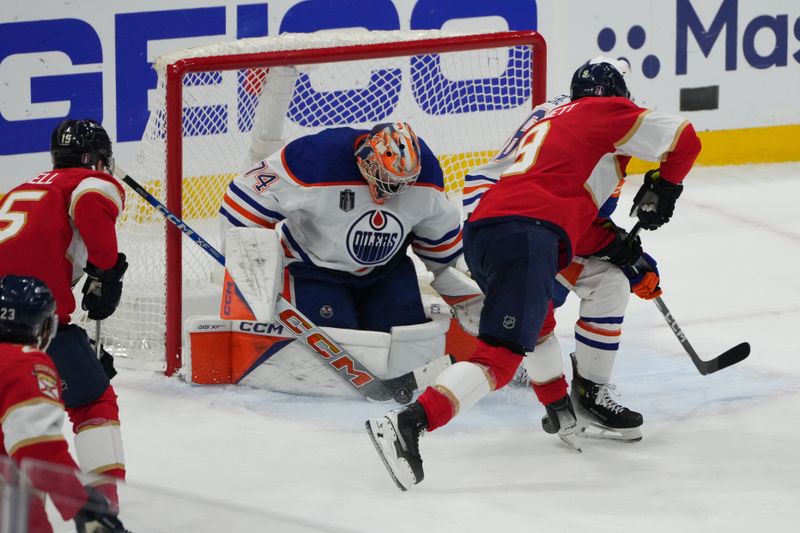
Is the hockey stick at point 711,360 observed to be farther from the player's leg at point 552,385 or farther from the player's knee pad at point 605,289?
the player's leg at point 552,385

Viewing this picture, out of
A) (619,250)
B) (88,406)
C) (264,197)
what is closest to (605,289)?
(619,250)

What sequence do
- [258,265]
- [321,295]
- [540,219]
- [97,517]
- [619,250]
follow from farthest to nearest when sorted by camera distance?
[321,295] → [258,265] → [619,250] → [540,219] → [97,517]

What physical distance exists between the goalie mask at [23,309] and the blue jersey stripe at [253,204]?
143 cm

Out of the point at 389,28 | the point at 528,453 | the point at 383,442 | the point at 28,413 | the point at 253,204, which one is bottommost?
the point at 528,453

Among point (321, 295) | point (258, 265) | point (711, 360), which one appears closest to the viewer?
point (258, 265)

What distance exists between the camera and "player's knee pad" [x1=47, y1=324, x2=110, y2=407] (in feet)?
9.24

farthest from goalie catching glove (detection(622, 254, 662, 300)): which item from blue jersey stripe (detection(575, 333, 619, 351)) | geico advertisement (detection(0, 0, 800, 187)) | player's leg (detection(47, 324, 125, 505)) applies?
geico advertisement (detection(0, 0, 800, 187))

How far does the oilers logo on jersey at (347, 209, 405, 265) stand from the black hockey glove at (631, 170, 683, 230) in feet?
2.27

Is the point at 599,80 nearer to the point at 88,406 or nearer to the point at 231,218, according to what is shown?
the point at 231,218

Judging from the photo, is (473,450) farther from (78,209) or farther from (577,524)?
(78,209)

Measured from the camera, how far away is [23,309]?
91.7 inches

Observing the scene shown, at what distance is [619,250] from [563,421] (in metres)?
0.43

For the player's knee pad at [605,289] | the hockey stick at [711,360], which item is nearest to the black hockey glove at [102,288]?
the player's knee pad at [605,289]

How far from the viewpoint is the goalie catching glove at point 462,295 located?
3922 millimetres
